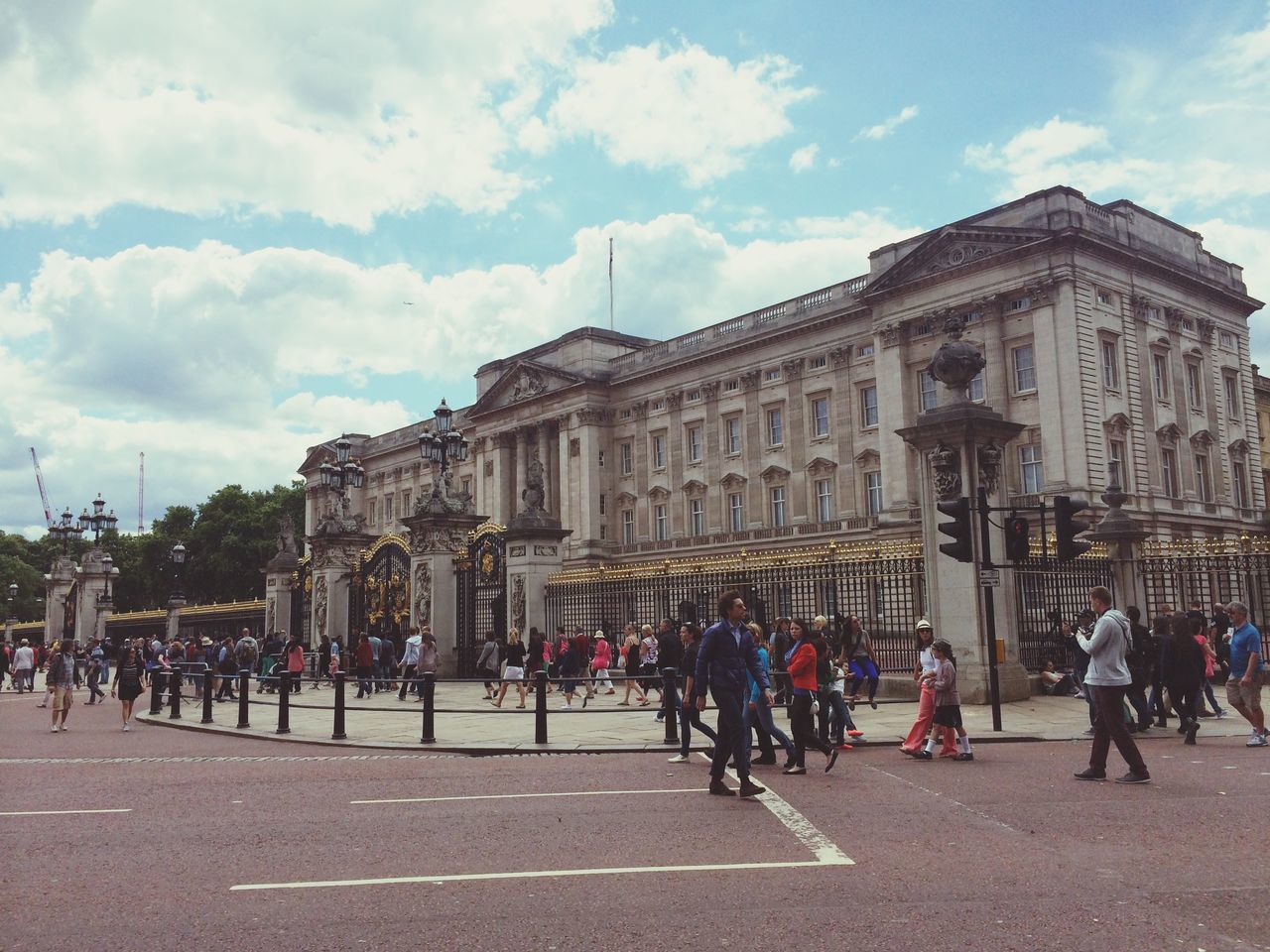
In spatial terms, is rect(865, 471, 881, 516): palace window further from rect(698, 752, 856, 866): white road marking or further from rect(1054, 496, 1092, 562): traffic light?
rect(698, 752, 856, 866): white road marking

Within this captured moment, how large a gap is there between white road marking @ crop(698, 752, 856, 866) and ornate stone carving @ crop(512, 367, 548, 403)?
63.3 meters

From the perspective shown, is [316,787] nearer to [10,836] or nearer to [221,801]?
[221,801]

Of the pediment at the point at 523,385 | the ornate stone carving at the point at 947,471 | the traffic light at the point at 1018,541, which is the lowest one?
the traffic light at the point at 1018,541

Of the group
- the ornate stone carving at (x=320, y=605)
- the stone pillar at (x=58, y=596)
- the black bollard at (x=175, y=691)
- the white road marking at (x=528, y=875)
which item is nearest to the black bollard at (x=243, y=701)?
the black bollard at (x=175, y=691)

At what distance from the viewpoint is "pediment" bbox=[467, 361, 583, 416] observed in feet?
231

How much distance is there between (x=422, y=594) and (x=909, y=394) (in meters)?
31.3

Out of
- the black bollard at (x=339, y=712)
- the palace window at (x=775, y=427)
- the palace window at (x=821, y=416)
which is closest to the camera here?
the black bollard at (x=339, y=712)

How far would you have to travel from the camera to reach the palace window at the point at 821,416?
57094 millimetres

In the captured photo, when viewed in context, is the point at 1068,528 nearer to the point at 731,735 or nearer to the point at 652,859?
the point at 731,735

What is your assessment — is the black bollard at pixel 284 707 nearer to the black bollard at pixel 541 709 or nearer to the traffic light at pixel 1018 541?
the black bollard at pixel 541 709

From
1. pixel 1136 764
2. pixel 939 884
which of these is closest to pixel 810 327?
pixel 1136 764

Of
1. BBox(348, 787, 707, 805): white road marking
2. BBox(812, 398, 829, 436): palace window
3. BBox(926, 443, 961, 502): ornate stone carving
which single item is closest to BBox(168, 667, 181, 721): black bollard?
BBox(348, 787, 707, 805): white road marking

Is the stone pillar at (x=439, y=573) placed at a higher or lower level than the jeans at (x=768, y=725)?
higher

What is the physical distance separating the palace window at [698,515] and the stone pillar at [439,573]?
125ft
